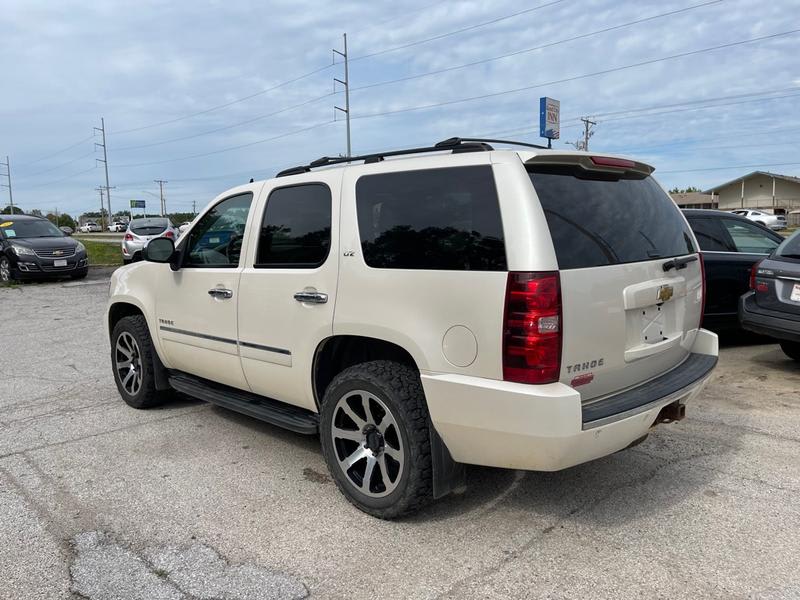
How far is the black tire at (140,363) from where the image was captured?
17.1 ft

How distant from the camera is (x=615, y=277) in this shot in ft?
9.96

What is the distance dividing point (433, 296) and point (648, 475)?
1972mm

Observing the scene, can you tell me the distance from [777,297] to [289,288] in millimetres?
4771

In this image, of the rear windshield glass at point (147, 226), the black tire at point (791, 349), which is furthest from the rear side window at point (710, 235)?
the rear windshield glass at point (147, 226)

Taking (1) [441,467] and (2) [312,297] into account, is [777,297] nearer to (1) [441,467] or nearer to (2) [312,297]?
(1) [441,467]

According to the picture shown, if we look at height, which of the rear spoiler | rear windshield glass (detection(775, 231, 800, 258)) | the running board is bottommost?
the running board

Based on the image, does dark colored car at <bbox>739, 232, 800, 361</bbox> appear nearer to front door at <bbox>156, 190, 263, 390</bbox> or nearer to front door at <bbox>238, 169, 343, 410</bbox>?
front door at <bbox>238, 169, 343, 410</bbox>

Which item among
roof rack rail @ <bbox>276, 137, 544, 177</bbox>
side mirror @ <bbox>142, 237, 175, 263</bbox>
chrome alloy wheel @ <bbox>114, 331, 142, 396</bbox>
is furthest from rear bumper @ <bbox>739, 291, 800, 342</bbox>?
chrome alloy wheel @ <bbox>114, 331, 142, 396</bbox>

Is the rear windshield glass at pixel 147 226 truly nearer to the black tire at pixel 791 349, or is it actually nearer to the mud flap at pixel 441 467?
the black tire at pixel 791 349

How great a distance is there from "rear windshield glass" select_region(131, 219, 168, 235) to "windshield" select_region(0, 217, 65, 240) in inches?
107

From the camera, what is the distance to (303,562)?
9.79ft

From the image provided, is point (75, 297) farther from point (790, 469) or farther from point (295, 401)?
point (790, 469)

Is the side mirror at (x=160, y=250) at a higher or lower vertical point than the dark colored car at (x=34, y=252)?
higher

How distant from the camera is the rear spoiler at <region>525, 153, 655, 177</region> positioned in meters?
3.02
